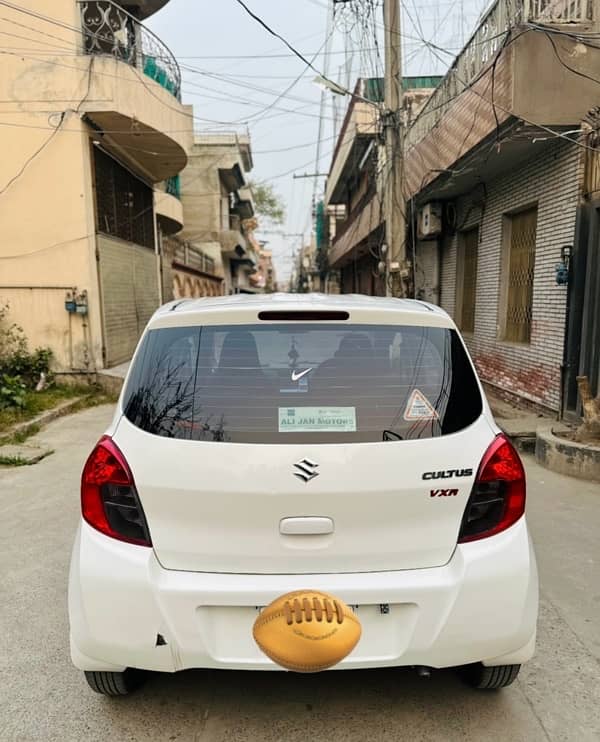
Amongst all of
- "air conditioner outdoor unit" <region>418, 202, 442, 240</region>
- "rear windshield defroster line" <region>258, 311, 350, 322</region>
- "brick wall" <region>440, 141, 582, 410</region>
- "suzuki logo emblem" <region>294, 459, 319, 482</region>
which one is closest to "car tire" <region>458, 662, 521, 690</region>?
"suzuki logo emblem" <region>294, 459, 319, 482</region>

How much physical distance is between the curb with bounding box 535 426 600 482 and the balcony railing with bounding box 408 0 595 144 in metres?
4.41

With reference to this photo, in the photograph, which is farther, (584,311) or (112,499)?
(584,311)

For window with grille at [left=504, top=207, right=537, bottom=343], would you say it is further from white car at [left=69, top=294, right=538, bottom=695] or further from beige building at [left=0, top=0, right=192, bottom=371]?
beige building at [left=0, top=0, right=192, bottom=371]

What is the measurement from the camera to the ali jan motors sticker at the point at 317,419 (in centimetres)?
190

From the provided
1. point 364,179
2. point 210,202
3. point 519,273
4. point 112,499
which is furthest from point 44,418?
point 210,202

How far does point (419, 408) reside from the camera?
6.54 feet

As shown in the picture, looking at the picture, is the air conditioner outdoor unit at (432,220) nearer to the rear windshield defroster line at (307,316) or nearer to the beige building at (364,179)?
the beige building at (364,179)

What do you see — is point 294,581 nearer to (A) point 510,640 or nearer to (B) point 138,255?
(A) point 510,640

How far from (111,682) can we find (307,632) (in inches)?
38.7

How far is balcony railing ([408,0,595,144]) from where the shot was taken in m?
5.83

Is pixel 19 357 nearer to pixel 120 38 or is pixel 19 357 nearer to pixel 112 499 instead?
pixel 120 38

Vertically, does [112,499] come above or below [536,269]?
below

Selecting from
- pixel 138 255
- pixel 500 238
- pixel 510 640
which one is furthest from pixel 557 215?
pixel 138 255

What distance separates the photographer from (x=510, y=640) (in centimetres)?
192
